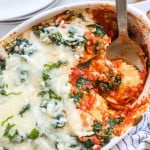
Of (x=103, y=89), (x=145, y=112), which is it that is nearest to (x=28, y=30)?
(x=103, y=89)

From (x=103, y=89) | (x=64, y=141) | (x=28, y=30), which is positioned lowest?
(x=64, y=141)

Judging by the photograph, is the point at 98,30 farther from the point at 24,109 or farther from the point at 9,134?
the point at 9,134

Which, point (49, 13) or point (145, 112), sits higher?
point (49, 13)

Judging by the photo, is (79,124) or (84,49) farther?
(84,49)

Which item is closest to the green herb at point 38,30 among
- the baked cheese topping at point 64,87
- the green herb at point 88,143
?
the baked cheese topping at point 64,87

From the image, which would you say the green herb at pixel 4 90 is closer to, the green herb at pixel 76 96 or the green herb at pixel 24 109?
the green herb at pixel 24 109

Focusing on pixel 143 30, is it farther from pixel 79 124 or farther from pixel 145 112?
pixel 79 124

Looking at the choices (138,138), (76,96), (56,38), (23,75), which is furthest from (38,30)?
(138,138)
